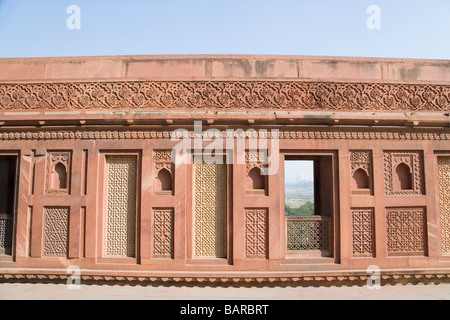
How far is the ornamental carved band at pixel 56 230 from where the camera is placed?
5.74 meters

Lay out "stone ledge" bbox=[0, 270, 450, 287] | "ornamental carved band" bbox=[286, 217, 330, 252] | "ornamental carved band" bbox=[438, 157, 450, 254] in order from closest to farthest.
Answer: "stone ledge" bbox=[0, 270, 450, 287] < "ornamental carved band" bbox=[286, 217, 330, 252] < "ornamental carved band" bbox=[438, 157, 450, 254]

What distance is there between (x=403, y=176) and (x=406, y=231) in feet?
3.21

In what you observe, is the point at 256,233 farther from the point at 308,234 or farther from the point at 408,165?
the point at 408,165

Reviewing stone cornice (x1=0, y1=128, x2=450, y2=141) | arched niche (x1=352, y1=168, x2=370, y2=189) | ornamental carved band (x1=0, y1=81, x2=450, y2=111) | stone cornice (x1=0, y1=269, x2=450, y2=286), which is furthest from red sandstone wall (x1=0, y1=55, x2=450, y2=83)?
stone cornice (x1=0, y1=269, x2=450, y2=286)

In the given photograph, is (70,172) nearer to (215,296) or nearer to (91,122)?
(91,122)

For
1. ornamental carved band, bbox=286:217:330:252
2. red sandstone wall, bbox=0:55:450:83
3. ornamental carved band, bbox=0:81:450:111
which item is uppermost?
red sandstone wall, bbox=0:55:450:83

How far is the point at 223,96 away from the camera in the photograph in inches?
229

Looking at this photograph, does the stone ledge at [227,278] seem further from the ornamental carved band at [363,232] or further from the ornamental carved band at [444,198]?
the ornamental carved band at [444,198]

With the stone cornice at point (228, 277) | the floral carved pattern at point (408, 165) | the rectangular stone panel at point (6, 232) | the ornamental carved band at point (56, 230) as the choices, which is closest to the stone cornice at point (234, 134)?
the floral carved pattern at point (408, 165)

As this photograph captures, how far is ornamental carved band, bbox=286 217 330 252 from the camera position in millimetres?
5840

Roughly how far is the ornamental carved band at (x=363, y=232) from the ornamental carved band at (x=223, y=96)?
1.87 m

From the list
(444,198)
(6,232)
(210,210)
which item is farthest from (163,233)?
(444,198)

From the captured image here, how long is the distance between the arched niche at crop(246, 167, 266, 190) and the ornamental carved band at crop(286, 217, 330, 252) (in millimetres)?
806

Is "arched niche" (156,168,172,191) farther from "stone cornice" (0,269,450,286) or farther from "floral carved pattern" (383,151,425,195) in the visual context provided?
"floral carved pattern" (383,151,425,195)
